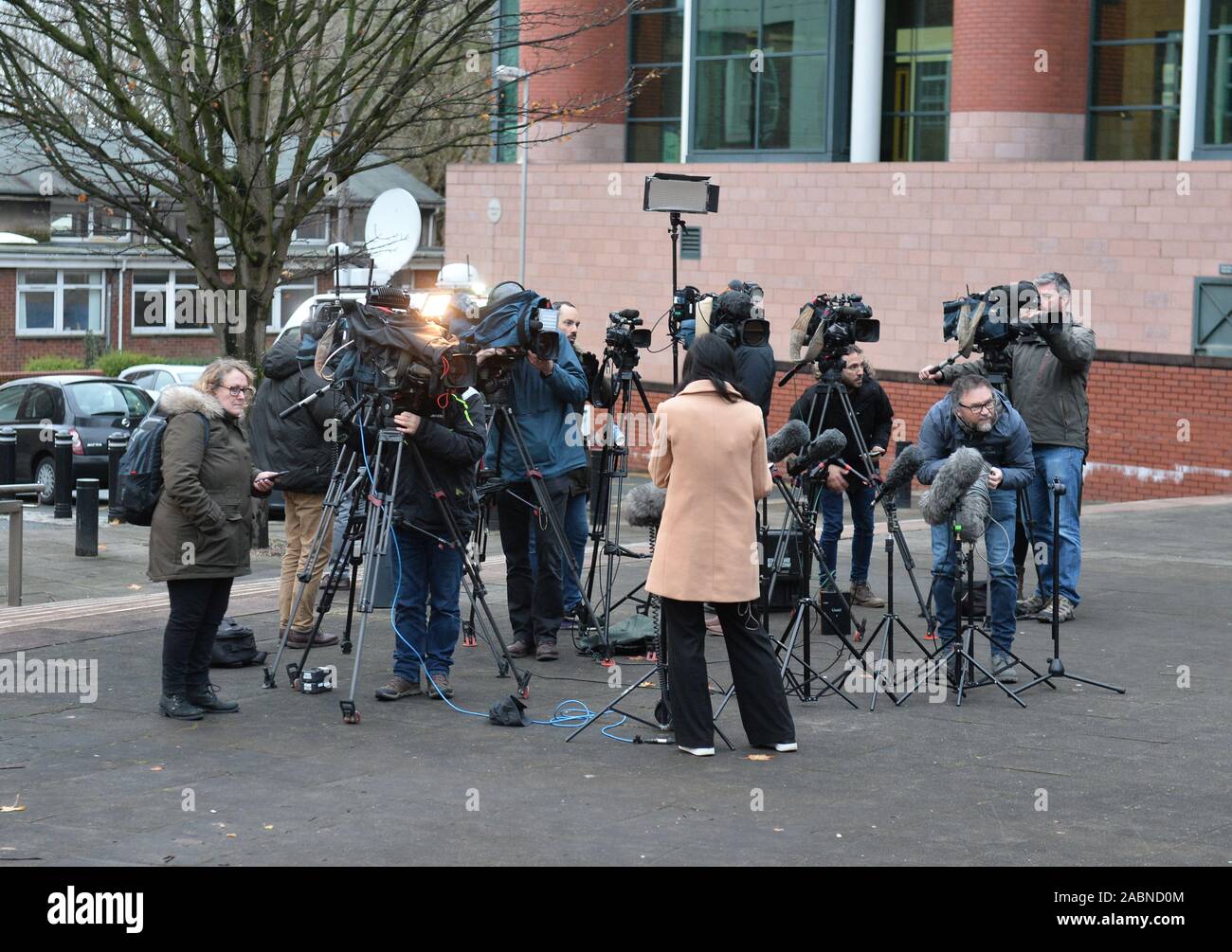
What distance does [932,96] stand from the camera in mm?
27891

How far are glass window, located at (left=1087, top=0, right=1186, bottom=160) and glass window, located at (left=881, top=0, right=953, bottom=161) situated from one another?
2.57m

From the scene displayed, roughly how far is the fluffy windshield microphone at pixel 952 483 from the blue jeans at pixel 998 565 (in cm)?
33

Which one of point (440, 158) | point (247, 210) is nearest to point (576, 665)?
point (247, 210)

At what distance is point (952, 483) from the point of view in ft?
28.8

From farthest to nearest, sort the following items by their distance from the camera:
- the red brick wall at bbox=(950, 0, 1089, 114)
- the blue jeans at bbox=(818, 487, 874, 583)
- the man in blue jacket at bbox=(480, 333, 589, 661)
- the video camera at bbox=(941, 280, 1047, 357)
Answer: the red brick wall at bbox=(950, 0, 1089, 114), the blue jeans at bbox=(818, 487, 874, 583), the video camera at bbox=(941, 280, 1047, 357), the man in blue jacket at bbox=(480, 333, 589, 661)

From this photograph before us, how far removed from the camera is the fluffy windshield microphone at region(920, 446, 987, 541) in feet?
28.6

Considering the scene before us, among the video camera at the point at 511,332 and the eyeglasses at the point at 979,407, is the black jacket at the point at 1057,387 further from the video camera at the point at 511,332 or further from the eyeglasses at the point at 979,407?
the video camera at the point at 511,332

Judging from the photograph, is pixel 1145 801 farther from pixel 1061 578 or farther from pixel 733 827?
pixel 1061 578

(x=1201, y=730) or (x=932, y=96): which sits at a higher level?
(x=932, y=96)

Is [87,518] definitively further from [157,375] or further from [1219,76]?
[1219,76]

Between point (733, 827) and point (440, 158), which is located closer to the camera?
point (733, 827)

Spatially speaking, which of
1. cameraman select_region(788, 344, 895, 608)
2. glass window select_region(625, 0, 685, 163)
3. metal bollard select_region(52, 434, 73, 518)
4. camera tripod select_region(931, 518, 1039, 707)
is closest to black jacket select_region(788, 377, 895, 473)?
cameraman select_region(788, 344, 895, 608)

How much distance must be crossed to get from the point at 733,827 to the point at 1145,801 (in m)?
1.81

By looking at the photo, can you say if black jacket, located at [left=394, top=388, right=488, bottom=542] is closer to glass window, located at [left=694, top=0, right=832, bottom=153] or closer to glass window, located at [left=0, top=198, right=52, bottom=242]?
glass window, located at [left=694, top=0, right=832, bottom=153]
